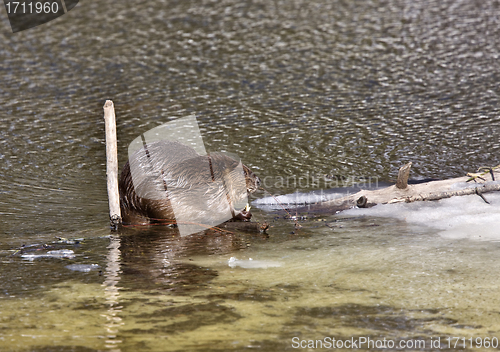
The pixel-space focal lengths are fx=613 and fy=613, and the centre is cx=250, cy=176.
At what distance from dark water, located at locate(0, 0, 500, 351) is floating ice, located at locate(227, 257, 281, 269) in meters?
0.10

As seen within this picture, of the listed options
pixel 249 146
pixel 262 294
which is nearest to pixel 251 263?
pixel 262 294

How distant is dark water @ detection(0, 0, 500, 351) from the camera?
430cm

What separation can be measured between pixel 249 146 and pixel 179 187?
2908 mm

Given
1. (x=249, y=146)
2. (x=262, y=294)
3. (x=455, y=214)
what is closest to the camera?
(x=262, y=294)

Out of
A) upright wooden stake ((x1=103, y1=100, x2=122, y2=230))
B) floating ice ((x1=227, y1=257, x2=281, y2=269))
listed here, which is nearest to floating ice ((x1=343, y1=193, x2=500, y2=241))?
floating ice ((x1=227, y1=257, x2=281, y2=269))

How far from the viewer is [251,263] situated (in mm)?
5391

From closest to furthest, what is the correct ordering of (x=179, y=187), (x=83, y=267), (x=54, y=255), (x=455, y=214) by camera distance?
(x=83, y=267), (x=54, y=255), (x=455, y=214), (x=179, y=187)

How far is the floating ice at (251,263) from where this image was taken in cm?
531

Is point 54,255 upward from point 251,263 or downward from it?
upward

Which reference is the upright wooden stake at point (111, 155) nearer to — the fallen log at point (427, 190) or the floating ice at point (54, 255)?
the floating ice at point (54, 255)

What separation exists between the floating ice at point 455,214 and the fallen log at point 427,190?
108 millimetres

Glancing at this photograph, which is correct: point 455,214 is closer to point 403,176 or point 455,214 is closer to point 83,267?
point 403,176

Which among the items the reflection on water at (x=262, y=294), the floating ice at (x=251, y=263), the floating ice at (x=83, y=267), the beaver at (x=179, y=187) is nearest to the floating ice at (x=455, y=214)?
the reflection on water at (x=262, y=294)

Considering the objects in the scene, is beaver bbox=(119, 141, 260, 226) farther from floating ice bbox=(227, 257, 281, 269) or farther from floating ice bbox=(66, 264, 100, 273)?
floating ice bbox=(66, 264, 100, 273)
